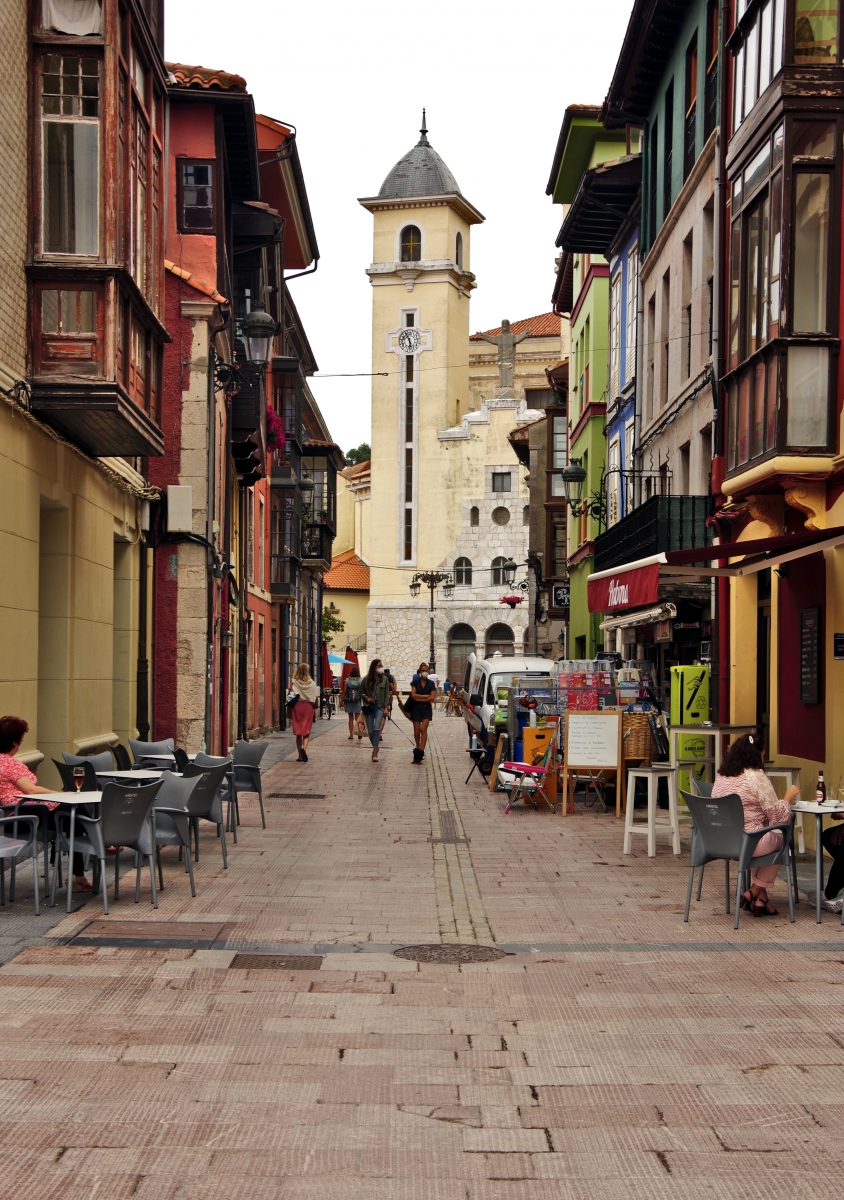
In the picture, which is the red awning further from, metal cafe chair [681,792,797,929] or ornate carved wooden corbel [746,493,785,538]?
metal cafe chair [681,792,797,929]

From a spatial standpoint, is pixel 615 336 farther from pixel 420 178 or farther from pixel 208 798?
pixel 420 178

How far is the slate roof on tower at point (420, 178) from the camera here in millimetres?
81938

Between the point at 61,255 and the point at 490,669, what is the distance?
15.0 meters

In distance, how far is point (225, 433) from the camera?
83.0ft

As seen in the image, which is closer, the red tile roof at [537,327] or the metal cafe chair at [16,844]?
the metal cafe chair at [16,844]

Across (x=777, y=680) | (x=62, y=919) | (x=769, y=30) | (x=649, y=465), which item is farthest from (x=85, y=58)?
(x=649, y=465)

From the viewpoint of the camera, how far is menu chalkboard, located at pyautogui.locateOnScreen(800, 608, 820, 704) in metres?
13.6

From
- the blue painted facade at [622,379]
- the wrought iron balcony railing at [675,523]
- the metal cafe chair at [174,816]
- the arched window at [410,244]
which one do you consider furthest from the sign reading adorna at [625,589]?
the arched window at [410,244]

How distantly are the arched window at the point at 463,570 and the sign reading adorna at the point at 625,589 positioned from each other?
199ft

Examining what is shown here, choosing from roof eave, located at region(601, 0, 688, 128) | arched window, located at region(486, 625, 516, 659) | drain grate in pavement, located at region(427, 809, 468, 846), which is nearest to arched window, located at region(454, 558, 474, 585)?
arched window, located at region(486, 625, 516, 659)

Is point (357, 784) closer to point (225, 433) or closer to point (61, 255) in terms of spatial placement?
point (225, 433)

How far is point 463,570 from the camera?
78.9 m

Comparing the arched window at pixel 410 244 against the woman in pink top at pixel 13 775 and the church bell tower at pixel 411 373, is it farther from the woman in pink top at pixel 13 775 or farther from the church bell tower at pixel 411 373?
the woman in pink top at pixel 13 775

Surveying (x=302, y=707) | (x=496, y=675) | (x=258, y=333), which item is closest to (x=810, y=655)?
(x=258, y=333)
